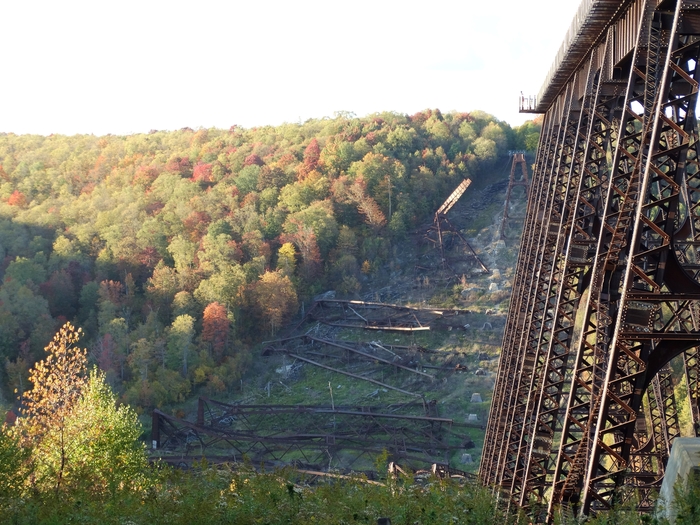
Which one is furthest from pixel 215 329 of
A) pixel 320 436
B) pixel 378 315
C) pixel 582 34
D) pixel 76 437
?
pixel 582 34

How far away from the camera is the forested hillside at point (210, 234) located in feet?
117

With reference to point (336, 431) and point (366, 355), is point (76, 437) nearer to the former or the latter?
point (336, 431)

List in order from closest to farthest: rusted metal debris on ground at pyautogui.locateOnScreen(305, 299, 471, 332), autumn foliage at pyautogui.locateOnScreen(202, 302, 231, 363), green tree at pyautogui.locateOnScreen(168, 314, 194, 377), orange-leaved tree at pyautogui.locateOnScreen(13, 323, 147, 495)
A: 1. orange-leaved tree at pyautogui.locateOnScreen(13, 323, 147, 495)
2. green tree at pyautogui.locateOnScreen(168, 314, 194, 377)
3. rusted metal debris on ground at pyautogui.locateOnScreen(305, 299, 471, 332)
4. autumn foliage at pyautogui.locateOnScreen(202, 302, 231, 363)

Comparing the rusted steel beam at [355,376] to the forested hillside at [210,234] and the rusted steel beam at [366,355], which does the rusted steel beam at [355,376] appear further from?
the forested hillside at [210,234]

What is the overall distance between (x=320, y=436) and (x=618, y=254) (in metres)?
19.2

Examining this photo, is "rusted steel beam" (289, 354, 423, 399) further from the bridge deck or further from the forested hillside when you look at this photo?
the bridge deck

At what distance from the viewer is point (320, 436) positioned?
84.6ft

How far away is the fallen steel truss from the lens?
25.1 meters

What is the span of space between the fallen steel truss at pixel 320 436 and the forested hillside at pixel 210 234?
480 centimetres

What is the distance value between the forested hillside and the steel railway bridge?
24572mm

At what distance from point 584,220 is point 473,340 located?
75.3 ft

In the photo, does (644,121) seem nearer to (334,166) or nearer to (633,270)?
(633,270)

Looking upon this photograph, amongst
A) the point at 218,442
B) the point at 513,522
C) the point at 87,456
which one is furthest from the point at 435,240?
the point at 513,522

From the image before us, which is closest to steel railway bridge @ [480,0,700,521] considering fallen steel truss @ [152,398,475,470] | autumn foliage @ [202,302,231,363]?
fallen steel truss @ [152,398,475,470]
